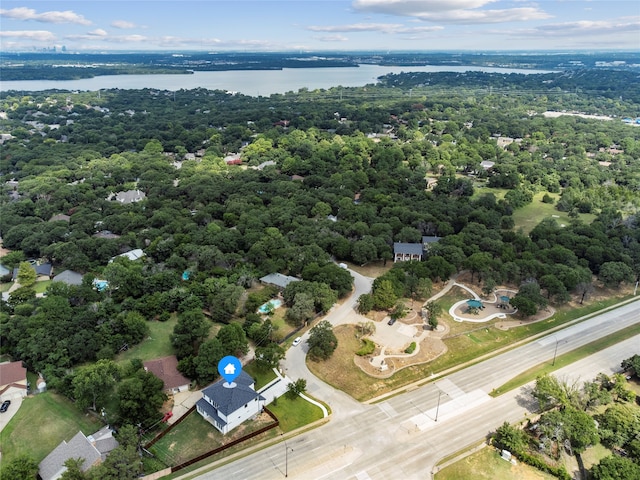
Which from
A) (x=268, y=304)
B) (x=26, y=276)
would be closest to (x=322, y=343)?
(x=268, y=304)

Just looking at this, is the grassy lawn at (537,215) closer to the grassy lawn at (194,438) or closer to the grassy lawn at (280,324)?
the grassy lawn at (280,324)

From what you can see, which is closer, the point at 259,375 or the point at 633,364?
the point at 259,375

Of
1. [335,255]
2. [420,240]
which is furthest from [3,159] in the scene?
[420,240]

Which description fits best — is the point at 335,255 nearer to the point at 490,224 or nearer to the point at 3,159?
the point at 490,224

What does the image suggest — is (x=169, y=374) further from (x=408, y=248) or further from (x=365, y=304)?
(x=408, y=248)

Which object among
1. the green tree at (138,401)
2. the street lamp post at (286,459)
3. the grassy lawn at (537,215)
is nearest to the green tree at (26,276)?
the green tree at (138,401)
